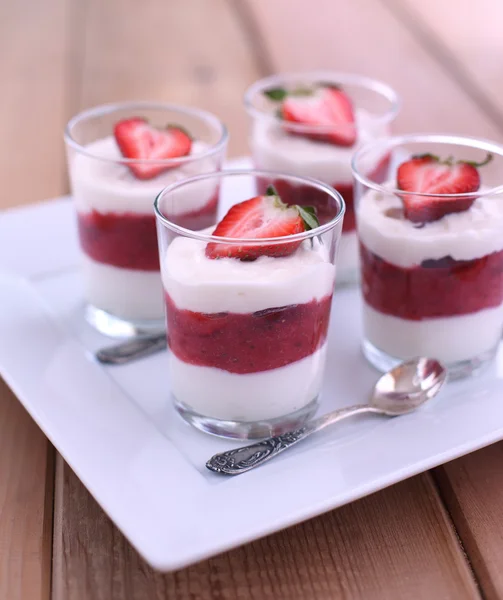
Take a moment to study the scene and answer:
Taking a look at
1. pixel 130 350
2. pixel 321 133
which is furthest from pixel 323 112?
pixel 130 350

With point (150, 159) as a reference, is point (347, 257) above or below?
below

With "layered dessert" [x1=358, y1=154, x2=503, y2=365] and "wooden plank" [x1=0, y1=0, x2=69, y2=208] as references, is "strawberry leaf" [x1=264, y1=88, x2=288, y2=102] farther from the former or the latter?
"wooden plank" [x1=0, y1=0, x2=69, y2=208]

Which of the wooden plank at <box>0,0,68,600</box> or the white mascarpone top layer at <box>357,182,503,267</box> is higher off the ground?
the white mascarpone top layer at <box>357,182,503,267</box>

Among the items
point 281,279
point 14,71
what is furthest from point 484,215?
point 14,71

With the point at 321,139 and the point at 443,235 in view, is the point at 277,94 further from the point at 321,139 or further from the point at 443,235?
the point at 443,235

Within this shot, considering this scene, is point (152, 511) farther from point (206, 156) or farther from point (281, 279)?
point (206, 156)

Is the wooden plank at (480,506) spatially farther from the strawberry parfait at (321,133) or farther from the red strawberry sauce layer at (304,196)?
the strawberry parfait at (321,133)

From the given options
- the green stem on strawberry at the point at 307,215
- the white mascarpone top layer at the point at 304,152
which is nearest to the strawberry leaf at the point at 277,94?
the white mascarpone top layer at the point at 304,152

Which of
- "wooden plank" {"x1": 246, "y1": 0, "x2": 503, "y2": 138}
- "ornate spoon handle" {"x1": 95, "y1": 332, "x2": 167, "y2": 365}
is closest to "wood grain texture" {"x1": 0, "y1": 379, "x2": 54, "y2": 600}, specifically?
"ornate spoon handle" {"x1": 95, "y1": 332, "x2": 167, "y2": 365}
